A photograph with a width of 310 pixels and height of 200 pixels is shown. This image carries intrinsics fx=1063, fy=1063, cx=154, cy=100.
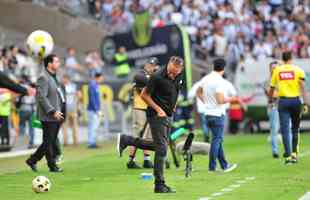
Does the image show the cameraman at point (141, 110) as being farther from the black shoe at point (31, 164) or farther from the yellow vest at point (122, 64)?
the yellow vest at point (122, 64)

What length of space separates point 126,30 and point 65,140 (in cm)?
826

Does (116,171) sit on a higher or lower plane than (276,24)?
lower

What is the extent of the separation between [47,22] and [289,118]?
19.3m

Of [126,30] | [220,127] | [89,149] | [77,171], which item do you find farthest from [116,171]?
[126,30]

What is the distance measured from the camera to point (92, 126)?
2820 cm

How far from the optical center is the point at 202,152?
2280 centimetres

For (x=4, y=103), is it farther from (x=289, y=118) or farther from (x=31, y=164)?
(x=289, y=118)

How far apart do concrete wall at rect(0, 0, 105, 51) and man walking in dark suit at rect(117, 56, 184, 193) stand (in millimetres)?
22886

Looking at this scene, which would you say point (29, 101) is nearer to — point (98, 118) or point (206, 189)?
point (98, 118)

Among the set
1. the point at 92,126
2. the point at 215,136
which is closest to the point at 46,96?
the point at 215,136

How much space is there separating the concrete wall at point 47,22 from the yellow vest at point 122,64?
357cm

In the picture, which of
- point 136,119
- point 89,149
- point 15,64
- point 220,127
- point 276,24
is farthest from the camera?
point 276,24

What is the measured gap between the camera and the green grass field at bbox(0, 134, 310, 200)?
14.7m

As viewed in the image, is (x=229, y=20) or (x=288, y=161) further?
(x=229, y=20)
